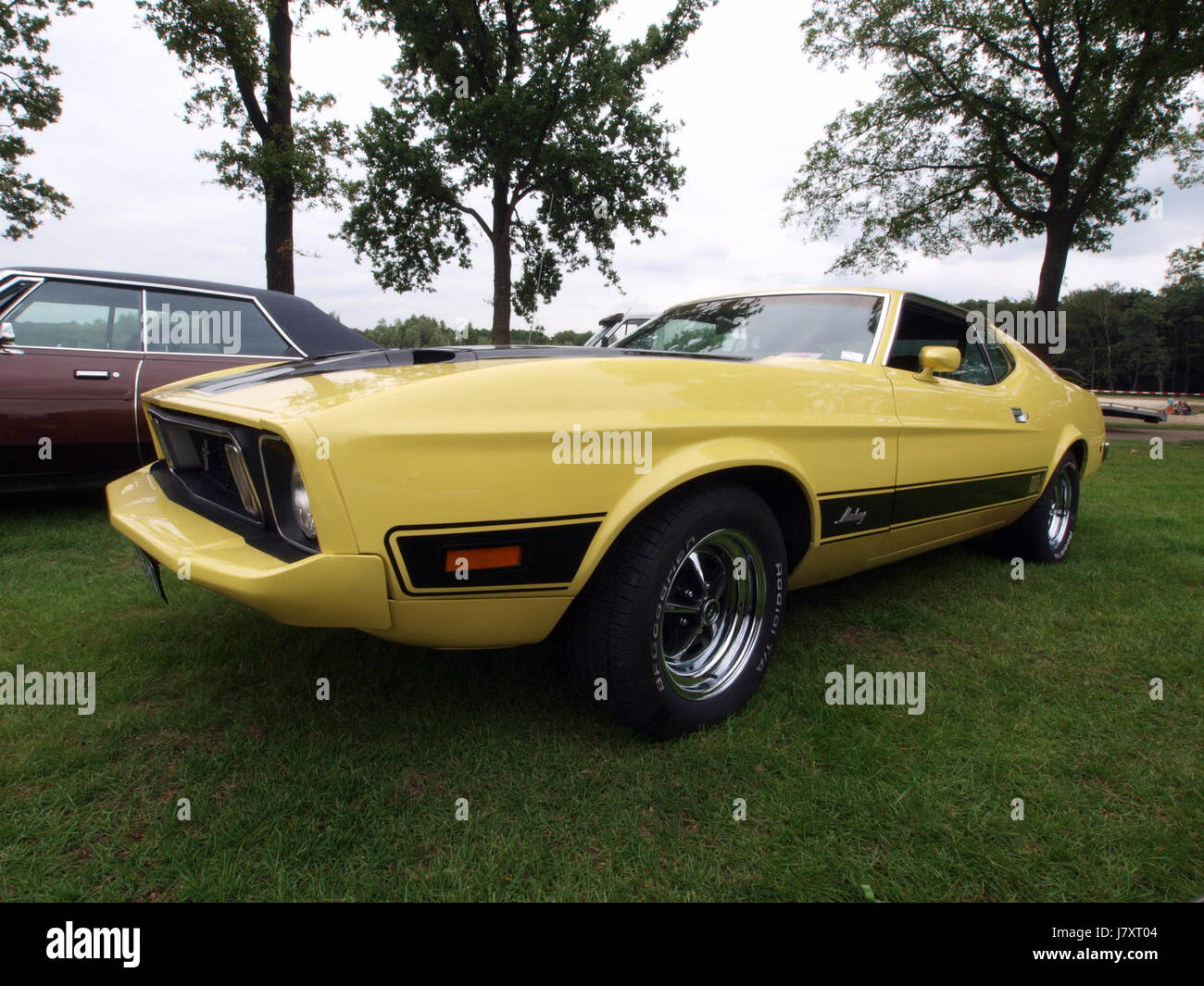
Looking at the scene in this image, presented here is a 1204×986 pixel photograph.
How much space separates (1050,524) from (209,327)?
17.2 ft

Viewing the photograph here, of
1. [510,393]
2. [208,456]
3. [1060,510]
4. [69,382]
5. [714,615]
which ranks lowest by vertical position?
[714,615]

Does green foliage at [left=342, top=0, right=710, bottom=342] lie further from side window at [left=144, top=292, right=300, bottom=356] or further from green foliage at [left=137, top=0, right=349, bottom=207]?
side window at [left=144, top=292, right=300, bottom=356]

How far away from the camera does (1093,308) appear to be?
161 ft

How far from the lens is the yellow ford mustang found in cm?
136

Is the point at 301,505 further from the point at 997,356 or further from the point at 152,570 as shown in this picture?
the point at 997,356

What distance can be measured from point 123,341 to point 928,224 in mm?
15406

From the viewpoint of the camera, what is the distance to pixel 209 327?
14.4 ft

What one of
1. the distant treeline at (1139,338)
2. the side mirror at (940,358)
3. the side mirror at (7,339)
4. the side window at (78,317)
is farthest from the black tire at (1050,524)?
the distant treeline at (1139,338)

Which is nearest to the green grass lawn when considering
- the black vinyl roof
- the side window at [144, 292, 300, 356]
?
the side window at [144, 292, 300, 356]

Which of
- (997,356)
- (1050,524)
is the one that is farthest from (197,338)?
(1050,524)

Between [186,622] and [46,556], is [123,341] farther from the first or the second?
[186,622]

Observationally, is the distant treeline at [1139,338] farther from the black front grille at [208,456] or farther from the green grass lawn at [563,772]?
the black front grille at [208,456]

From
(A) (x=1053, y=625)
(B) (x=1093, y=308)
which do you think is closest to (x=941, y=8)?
(A) (x=1053, y=625)

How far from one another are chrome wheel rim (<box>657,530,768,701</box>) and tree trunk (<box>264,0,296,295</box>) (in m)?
8.62
